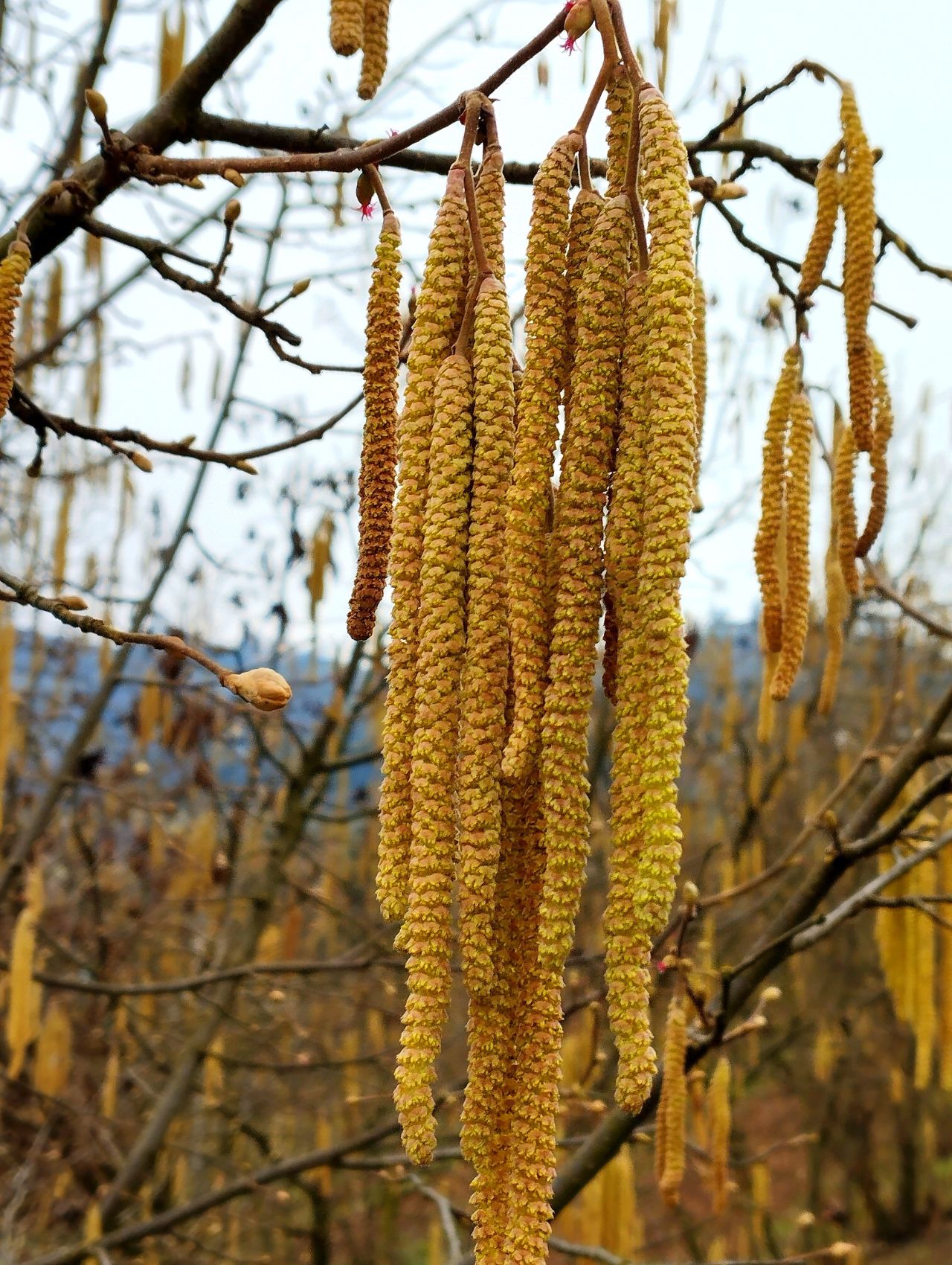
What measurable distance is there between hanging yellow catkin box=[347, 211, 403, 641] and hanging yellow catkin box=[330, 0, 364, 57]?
36 cm

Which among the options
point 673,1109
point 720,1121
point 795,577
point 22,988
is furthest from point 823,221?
point 22,988

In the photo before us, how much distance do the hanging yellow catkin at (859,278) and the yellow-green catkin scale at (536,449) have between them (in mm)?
498

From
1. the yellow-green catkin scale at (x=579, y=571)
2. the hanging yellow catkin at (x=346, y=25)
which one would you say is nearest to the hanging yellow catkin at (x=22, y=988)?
the hanging yellow catkin at (x=346, y=25)

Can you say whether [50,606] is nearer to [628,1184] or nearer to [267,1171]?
[267,1171]

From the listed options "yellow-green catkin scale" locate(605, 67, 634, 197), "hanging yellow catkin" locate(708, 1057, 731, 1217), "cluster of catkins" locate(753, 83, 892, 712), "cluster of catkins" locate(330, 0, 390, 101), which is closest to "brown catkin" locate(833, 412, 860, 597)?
"cluster of catkins" locate(753, 83, 892, 712)

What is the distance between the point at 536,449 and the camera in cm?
76

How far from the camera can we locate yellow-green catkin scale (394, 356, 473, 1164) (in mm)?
719

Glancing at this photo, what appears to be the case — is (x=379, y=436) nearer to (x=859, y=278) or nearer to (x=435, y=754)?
A: (x=435, y=754)

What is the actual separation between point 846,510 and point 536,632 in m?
0.79

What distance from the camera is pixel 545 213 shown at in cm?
80

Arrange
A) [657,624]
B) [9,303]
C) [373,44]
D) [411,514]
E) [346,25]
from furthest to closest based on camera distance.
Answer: [373,44] → [346,25] → [9,303] → [411,514] → [657,624]

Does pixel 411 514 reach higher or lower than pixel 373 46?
lower

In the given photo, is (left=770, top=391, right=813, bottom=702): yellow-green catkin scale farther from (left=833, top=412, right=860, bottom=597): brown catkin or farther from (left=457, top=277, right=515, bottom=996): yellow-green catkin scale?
(left=457, top=277, right=515, bottom=996): yellow-green catkin scale

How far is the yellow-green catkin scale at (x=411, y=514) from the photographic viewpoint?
79 centimetres
